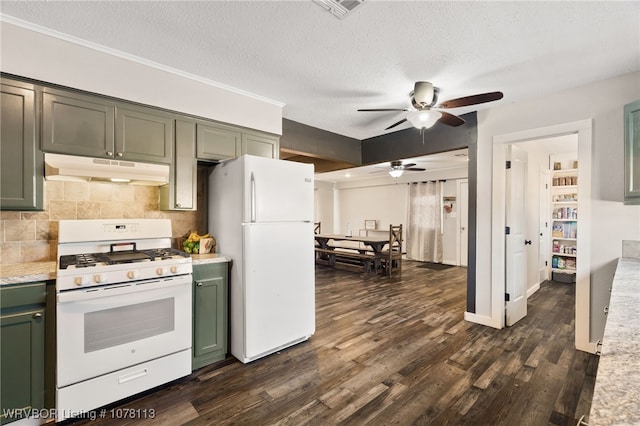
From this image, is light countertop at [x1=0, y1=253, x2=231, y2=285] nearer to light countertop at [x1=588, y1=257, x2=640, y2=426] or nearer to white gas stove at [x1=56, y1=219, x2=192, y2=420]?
white gas stove at [x1=56, y1=219, x2=192, y2=420]

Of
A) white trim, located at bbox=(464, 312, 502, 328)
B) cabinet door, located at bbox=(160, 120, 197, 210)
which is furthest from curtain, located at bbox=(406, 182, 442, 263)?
cabinet door, located at bbox=(160, 120, 197, 210)

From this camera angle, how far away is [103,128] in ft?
7.04

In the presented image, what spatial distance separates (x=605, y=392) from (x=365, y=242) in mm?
5626

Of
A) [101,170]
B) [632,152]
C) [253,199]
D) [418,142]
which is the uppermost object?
[418,142]

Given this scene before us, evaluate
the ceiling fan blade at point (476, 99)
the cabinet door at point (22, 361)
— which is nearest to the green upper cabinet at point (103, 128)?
the cabinet door at point (22, 361)

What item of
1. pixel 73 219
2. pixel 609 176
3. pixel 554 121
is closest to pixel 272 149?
pixel 73 219

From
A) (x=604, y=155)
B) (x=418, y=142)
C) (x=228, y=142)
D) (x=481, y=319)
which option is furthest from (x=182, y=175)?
(x=604, y=155)

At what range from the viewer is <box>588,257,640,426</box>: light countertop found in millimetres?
600

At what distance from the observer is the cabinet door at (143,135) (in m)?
2.22

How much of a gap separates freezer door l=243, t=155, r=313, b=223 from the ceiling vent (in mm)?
1226

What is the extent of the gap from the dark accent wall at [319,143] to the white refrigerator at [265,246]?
3.19ft

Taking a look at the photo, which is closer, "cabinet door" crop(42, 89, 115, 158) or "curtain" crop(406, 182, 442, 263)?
"cabinet door" crop(42, 89, 115, 158)

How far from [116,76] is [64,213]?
111 cm

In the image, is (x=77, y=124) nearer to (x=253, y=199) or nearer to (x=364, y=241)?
(x=253, y=199)
